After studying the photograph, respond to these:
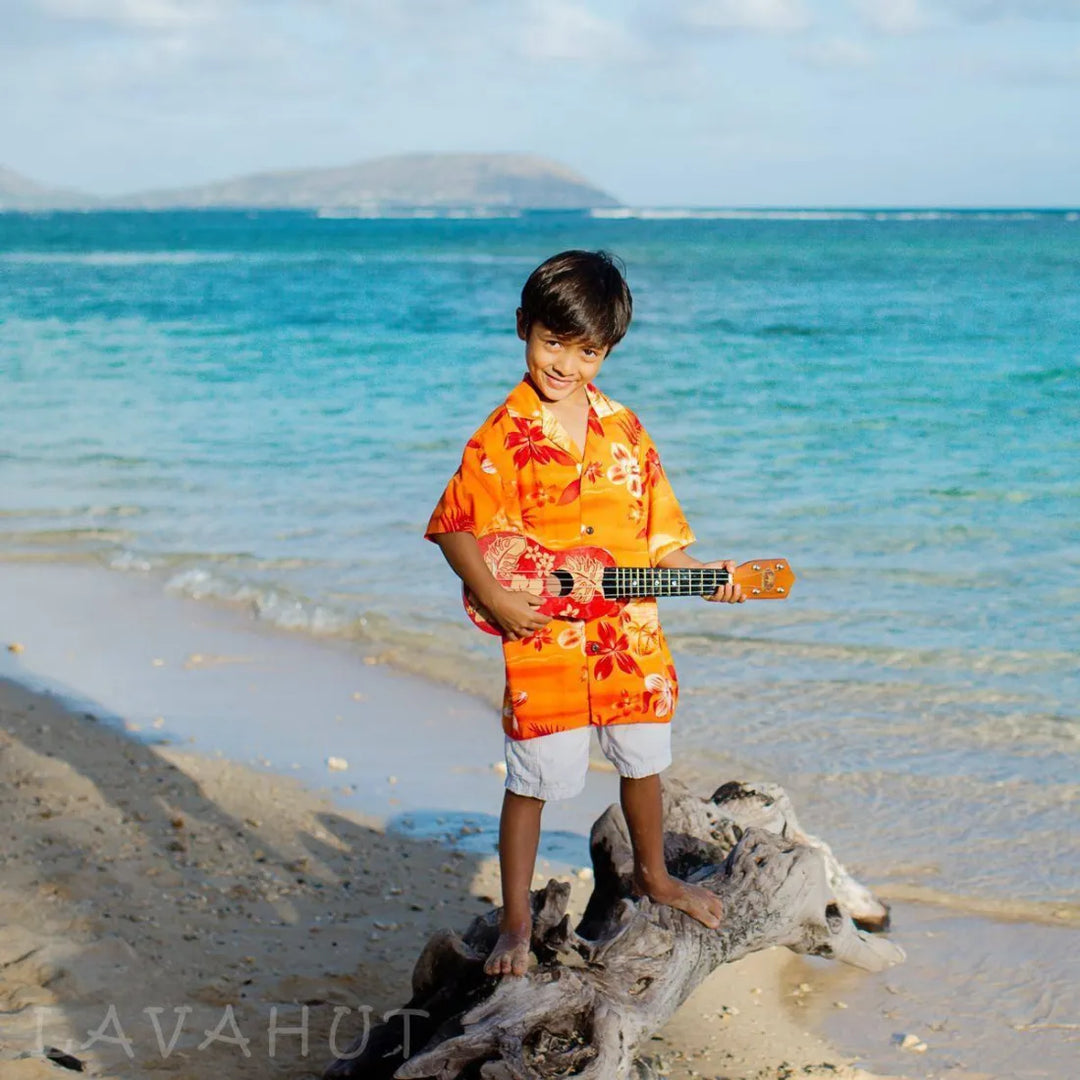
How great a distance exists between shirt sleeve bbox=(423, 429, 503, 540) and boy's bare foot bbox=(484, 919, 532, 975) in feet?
3.15

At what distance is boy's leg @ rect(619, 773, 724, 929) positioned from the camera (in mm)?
3283

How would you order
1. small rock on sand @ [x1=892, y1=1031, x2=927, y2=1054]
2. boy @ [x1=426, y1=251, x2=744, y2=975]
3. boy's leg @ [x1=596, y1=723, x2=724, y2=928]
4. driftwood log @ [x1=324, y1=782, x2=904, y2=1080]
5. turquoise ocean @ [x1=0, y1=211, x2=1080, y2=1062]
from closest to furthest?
driftwood log @ [x1=324, y1=782, x2=904, y2=1080] < boy @ [x1=426, y1=251, x2=744, y2=975] < boy's leg @ [x1=596, y1=723, x2=724, y2=928] < small rock on sand @ [x1=892, y1=1031, x2=927, y2=1054] < turquoise ocean @ [x1=0, y1=211, x2=1080, y2=1062]

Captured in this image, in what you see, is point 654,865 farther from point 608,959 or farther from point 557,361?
point 557,361

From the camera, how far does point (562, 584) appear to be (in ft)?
10.0

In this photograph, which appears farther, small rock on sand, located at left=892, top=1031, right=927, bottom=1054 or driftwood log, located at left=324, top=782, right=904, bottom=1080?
small rock on sand, located at left=892, top=1031, right=927, bottom=1054

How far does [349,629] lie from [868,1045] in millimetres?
4250

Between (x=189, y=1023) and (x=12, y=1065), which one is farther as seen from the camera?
(x=189, y=1023)

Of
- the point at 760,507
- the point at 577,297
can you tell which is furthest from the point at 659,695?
the point at 760,507

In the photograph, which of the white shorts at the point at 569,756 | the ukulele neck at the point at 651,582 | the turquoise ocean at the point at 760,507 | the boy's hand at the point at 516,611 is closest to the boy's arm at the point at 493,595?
the boy's hand at the point at 516,611

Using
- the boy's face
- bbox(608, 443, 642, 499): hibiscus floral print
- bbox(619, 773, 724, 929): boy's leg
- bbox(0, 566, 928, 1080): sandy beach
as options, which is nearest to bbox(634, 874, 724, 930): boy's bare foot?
bbox(619, 773, 724, 929): boy's leg

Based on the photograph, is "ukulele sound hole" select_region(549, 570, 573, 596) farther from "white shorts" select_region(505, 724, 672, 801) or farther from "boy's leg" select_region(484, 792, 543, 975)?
"boy's leg" select_region(484, 792, 543, 975)

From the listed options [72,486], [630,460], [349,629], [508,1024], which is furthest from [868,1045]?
[72,486]

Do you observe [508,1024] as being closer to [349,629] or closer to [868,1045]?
[868,1045]

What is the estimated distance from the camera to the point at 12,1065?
3.06 m
